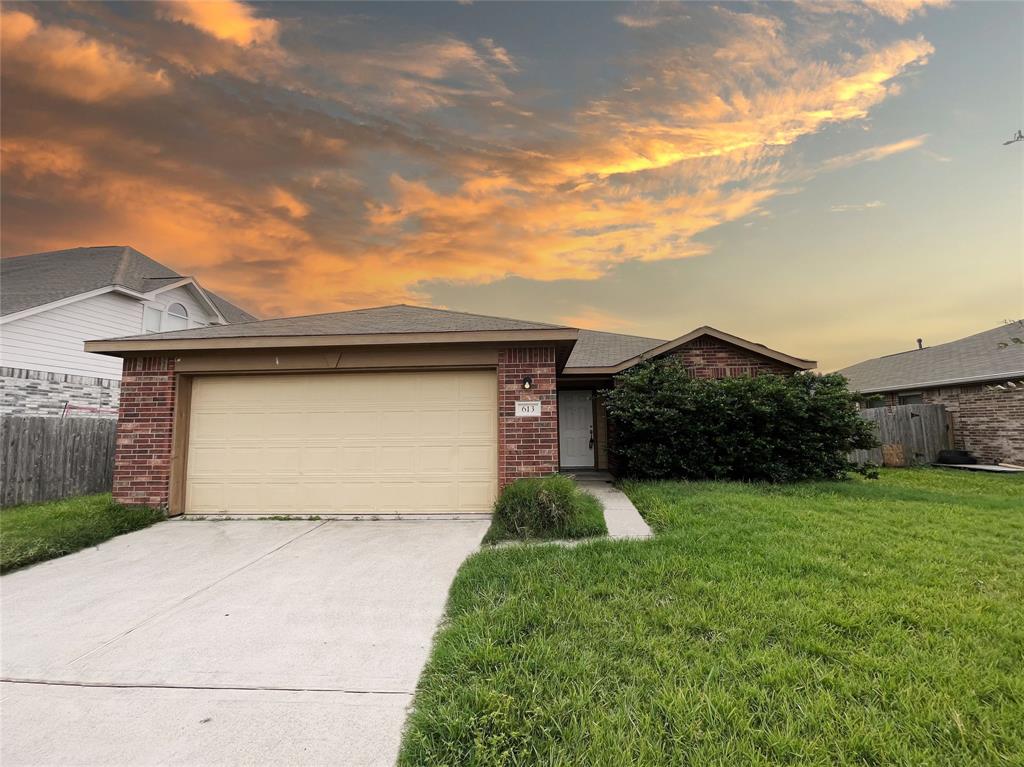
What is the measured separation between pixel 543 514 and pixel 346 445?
3.40 meters

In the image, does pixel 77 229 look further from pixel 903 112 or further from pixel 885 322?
pixel 885 322

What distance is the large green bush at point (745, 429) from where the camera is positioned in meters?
8.77

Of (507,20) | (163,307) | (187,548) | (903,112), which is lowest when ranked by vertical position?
(187,548)

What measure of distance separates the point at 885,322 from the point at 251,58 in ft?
54.6

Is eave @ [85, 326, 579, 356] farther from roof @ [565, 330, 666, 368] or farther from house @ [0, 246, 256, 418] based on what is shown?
house @ [0, 246, 256, 418]

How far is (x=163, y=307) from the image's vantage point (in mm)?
14531

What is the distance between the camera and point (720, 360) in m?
10.7

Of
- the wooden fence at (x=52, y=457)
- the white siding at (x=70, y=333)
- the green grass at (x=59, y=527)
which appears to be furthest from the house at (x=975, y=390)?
the white siding at (x=70, y=333)

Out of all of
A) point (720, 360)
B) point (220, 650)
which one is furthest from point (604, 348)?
point (220, 650)

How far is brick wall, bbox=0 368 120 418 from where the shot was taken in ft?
33.6

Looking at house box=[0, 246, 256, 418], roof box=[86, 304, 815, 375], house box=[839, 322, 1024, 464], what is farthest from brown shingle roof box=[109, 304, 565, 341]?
house box=[839, 322, 1024, 464]

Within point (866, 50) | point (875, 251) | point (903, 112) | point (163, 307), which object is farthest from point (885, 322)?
point (163, 307)

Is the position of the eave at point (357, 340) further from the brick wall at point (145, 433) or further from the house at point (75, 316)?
the house at point (75, 316)

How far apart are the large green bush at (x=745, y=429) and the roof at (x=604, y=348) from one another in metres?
2.33
